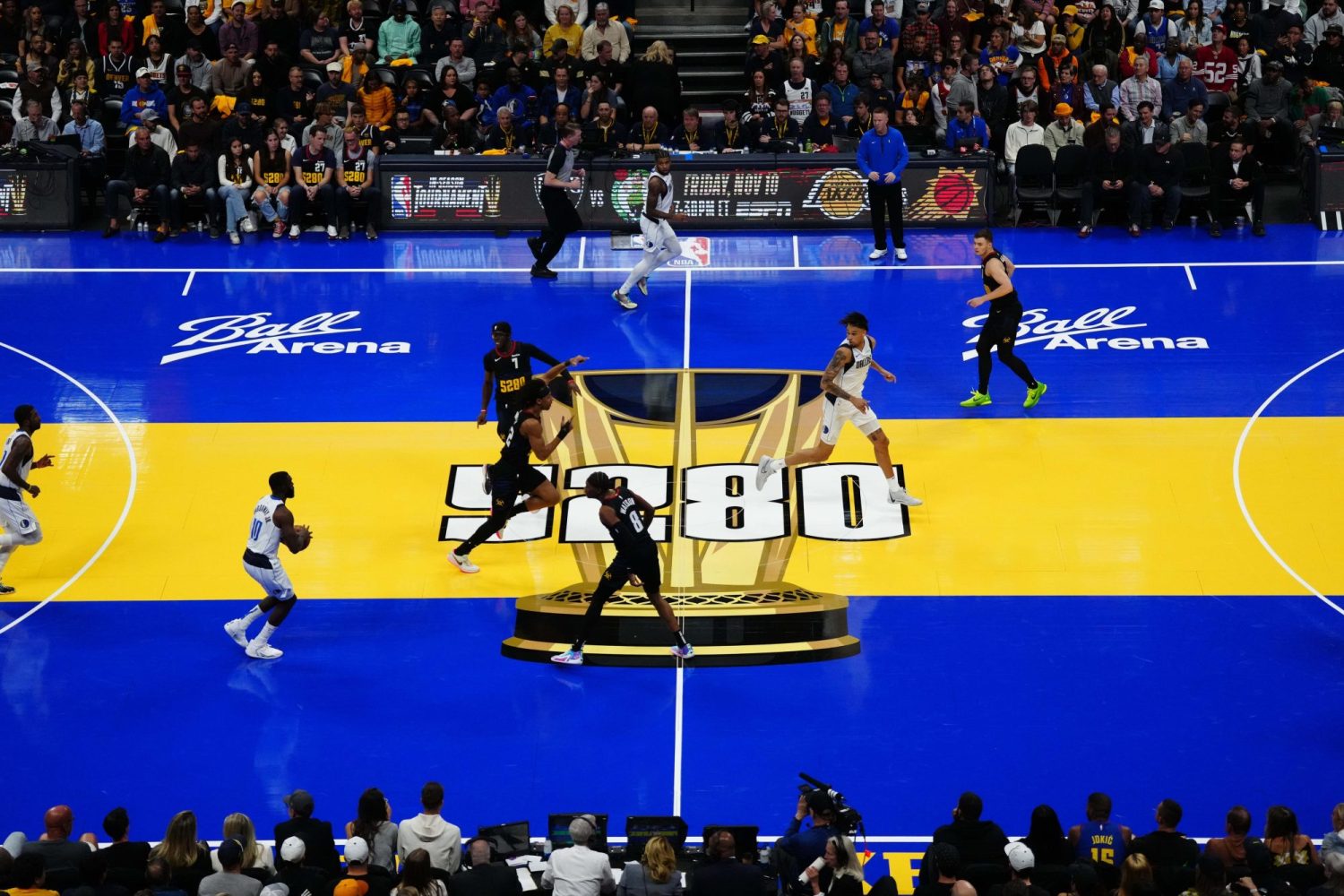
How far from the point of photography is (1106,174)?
81.7 ft

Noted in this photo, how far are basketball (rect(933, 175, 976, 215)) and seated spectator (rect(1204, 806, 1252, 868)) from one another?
15.8m

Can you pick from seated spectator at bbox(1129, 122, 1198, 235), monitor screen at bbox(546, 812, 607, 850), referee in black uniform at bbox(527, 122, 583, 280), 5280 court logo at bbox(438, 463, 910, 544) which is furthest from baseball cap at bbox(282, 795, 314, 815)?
seated spectator at bbox(1129, 122, 1198, 235)

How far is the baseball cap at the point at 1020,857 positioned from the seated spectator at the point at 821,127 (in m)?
17.0

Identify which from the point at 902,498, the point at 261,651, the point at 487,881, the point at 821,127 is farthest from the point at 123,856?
the point at 821,127

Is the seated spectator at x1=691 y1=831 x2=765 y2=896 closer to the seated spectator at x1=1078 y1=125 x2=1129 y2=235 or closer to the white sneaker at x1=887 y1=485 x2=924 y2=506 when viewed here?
the white sneaker at x1=887 y1=485 x2=924 y2=506

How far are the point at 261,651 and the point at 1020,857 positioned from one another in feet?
22.9

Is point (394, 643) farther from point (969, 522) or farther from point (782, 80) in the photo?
point (782, 80)

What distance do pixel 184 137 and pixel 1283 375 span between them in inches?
596

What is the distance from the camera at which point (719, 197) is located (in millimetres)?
25422

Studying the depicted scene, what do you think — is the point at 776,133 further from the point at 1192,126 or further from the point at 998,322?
the point at 998,322

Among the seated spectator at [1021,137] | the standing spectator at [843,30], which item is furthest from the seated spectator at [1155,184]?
the standing spectator at [843,30]

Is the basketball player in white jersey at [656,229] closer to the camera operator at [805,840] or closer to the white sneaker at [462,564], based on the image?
the white sneaker at [462,564]

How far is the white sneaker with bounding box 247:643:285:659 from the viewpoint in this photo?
47.9 ft

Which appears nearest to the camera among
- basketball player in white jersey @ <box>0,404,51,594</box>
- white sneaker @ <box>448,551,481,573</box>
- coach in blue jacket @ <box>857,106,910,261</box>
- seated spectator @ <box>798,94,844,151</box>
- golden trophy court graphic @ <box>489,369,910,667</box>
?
golden trophy court graphic @ <box>489,369,910,667</box>
